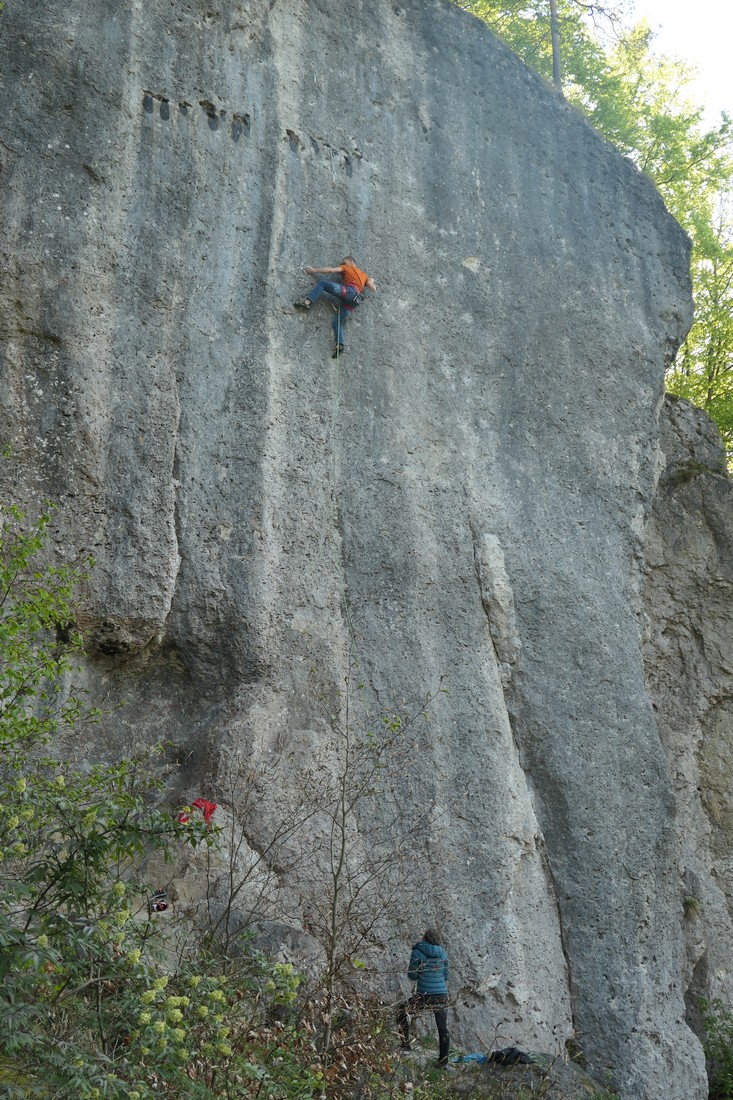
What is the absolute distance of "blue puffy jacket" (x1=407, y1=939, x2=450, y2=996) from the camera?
6.86 meters

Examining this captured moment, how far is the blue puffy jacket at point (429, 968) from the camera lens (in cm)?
686

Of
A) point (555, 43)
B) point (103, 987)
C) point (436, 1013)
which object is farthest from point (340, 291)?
point (555, 43)

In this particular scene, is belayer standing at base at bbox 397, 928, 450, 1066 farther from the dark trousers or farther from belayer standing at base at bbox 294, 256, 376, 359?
belayer standing at base at bbox 294, 256, 376, 359

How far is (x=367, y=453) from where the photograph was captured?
345 inches

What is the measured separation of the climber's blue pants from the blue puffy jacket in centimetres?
493

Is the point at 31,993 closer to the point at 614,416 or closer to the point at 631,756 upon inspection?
the point at 631,756

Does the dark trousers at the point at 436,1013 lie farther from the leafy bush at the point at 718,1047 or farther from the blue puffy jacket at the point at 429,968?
the leafy bush at the point at 718,1047

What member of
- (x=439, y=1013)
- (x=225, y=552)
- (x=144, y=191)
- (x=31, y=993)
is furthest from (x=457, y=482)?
(x=31, y=993)

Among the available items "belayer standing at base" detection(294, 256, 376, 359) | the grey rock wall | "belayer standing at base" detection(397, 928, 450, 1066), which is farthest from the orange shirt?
"belayer standing at base" detection(397, 928, 450, 1066)

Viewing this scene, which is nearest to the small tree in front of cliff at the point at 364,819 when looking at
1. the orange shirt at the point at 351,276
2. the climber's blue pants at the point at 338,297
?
the climber's blue pants at the point at 338,297

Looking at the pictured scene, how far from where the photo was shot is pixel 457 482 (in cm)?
904

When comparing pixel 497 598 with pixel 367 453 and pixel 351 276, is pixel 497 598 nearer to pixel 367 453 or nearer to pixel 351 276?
pixel 367 453

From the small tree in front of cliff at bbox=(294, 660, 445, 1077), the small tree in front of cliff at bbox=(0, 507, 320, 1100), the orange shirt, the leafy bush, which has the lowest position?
the leafy bush

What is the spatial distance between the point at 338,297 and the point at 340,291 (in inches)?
3.4
